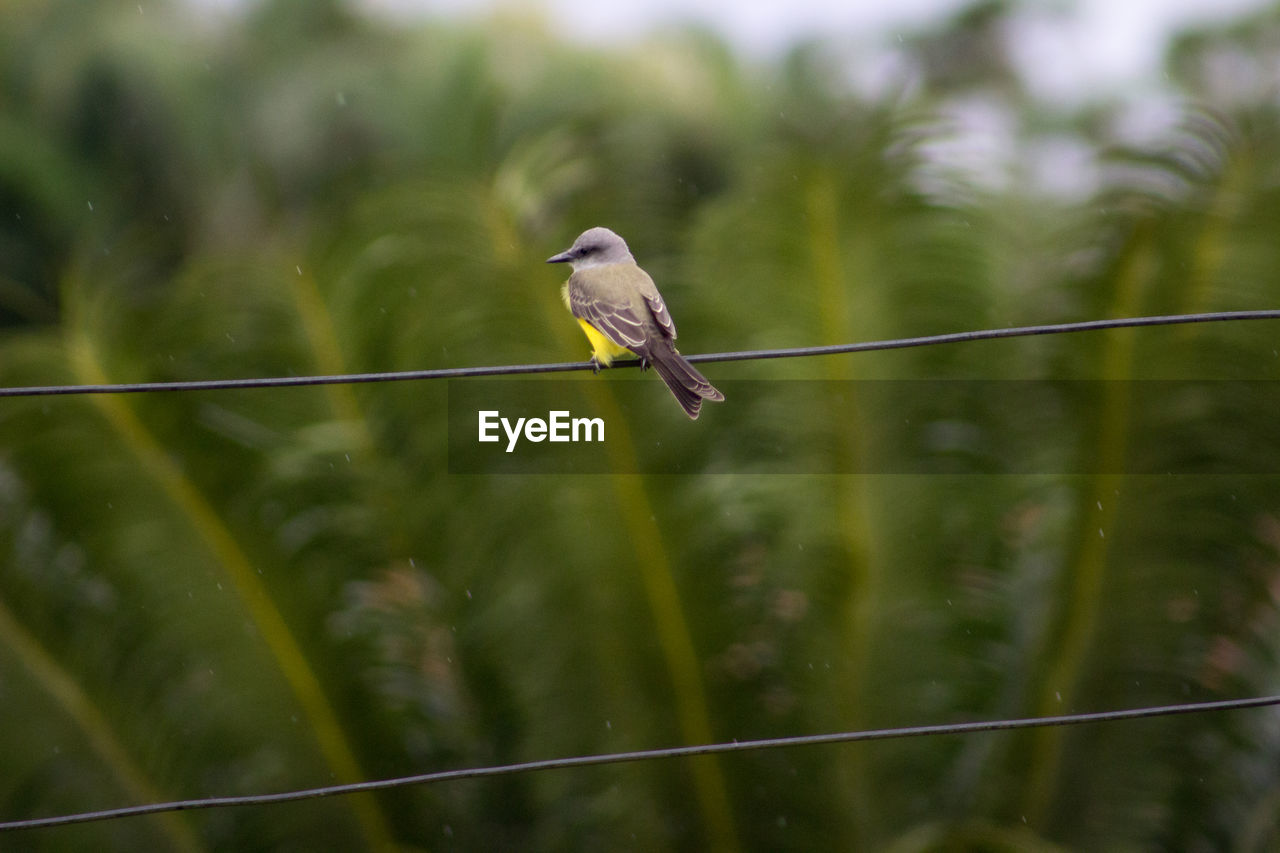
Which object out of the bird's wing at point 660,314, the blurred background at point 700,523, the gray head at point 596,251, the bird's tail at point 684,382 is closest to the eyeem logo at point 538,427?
the blurred background at point 700,523

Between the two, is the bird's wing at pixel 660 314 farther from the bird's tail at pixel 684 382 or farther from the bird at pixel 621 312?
the bird's tail at pixel 684 382

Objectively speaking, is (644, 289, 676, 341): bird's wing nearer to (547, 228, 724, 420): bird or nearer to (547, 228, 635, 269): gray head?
(547, 228, 724, 420): bird

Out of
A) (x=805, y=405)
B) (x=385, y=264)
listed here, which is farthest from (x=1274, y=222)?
(x=385, y=264)

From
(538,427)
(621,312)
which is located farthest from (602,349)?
(538,427)

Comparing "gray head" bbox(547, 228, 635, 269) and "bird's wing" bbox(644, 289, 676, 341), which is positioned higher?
"gray head" bbox(547, 228, 635, 269)

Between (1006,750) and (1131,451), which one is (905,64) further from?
(1006,750)

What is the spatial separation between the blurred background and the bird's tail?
68cm

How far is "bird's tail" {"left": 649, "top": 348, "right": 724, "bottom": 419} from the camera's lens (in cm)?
315

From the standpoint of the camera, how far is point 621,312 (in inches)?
133

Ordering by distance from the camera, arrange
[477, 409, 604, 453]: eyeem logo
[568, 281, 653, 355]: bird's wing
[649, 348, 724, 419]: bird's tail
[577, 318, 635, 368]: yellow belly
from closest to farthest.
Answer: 1. [649, 348, 724, 419]: bird's tail
2. [568, 281, 653, 355]: bird's wing
3. [577, 318, 635, 368]: yellow belly
4. [477, 409, 604, 453]: eyeem logo

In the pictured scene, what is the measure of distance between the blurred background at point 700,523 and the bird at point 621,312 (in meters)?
0.24

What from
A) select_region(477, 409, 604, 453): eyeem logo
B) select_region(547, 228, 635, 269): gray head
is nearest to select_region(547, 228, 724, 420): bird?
select_region(547, 228, 635, 269): gray head

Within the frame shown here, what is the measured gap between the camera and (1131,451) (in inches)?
156

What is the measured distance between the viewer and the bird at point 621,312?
3.20 m
